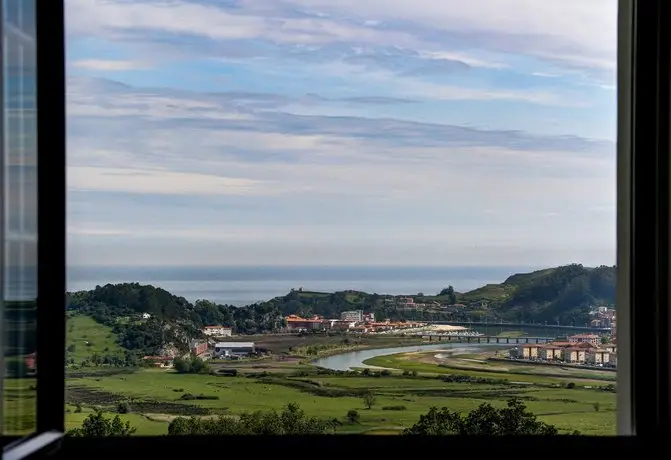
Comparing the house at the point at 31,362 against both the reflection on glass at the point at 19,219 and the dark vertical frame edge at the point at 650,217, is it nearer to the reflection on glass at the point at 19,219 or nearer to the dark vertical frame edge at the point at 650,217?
the reflection on glass at the point at 19,219

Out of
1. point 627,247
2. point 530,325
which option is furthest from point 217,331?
point 627,247

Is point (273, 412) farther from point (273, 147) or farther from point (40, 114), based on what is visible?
point (40, 114)

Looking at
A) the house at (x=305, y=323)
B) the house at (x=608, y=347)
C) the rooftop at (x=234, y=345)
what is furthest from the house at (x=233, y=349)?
the house at (x=608, y=347)

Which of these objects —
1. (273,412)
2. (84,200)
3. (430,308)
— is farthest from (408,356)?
(84,200)

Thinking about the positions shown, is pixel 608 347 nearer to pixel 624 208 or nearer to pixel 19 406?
pixel 624 208

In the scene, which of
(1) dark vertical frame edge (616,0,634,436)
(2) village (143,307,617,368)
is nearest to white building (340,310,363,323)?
(2) village (143,307,617,368)
